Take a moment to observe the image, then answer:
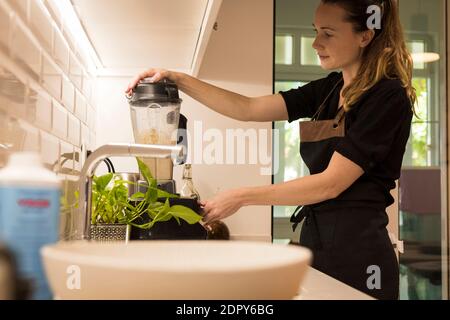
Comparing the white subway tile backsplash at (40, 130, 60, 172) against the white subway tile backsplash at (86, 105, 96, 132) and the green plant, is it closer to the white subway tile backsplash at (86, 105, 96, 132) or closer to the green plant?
the green plant

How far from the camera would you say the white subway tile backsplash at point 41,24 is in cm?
91

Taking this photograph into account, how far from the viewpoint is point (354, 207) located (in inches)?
53.0

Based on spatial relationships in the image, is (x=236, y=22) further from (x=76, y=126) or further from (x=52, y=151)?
(x=52, y=151)

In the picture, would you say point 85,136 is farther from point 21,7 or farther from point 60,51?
point 21,7

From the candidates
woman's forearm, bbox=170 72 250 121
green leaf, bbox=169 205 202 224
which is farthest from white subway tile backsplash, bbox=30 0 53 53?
woman's forearm, bbox=170 72 250 121

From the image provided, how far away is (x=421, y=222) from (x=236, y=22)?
1347mm

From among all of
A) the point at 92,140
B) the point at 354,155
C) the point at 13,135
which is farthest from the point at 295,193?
the point at 92,140

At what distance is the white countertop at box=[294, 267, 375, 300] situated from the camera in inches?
28.9

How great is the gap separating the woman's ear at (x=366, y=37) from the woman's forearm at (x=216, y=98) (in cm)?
40

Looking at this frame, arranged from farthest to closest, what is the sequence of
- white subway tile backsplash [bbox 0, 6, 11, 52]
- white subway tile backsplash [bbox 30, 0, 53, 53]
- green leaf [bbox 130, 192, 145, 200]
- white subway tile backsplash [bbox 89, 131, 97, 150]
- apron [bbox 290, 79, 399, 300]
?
white subway tile backsplash [bbox 89, 131, 97, 150]
apron [bbox 290, 79, 399, 300]
green leaf [bbox 130, 192, 145, 200]
white subway tile backsplash [bbox 30, 0, 53, 53]
white subway tile backsplash [bbox 0, 6, 11, 52]

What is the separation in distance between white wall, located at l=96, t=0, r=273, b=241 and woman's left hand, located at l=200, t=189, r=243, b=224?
2.71ft

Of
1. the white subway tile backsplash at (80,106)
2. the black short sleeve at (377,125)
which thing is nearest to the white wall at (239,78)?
the white subway tile backsplash at (80,106)

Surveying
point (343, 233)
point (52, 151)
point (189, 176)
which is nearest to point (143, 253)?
point (52, 151)

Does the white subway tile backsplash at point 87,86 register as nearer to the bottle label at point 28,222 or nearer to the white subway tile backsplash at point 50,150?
the white subway tile backsplash at point 50,150
